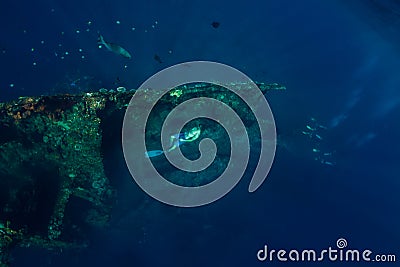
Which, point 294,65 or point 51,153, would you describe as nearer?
point 51,153

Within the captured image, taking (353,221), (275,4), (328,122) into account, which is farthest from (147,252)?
(275,4)

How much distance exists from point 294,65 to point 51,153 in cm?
1467

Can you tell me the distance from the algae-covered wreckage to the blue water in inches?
325

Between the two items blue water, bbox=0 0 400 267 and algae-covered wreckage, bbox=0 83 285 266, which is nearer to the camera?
algae-covered wreckage, bbox=0 83 285 266

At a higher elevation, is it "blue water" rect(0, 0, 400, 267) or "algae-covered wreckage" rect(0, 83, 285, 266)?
"blue water" rect(0, 0, 400, 267)

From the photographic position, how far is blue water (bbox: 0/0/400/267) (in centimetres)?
1423

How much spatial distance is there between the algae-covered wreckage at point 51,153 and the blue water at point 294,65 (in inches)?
325

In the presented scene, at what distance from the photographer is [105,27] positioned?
17375mm

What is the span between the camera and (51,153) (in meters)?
Answer: 5.80

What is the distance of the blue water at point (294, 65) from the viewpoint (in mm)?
14234

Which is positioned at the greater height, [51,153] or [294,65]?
[294,65]

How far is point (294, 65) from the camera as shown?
698 inches

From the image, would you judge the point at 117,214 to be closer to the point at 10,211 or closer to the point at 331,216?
the point at 10,211

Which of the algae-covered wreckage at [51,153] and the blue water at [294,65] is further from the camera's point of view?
the blue water at [294,65]
